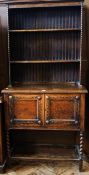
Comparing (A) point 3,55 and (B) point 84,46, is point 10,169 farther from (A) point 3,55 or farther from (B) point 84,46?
(B) point 84,46

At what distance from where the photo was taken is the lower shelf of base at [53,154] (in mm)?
2680

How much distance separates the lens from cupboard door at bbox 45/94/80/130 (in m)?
2.47

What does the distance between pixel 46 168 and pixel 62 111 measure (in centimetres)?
74

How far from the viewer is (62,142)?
10.0 feet

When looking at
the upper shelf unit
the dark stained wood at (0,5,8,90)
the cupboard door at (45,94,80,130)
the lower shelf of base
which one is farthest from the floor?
the upper shelf unit

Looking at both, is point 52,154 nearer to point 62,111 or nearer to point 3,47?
point 62,111

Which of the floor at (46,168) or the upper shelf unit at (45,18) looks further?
the upper shelf unit at (45,18)

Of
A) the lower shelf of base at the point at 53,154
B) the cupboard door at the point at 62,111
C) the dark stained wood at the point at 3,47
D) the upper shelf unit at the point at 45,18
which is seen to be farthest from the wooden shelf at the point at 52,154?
the upper shelf unit at the point at 45,18

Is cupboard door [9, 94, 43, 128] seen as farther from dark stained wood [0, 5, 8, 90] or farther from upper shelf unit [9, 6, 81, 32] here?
upper shelf unit [9, 6, 81, 32]

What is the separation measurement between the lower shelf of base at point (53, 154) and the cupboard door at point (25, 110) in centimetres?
44

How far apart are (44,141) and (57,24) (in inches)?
60.8

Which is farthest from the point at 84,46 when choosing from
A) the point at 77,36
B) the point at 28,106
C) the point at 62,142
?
the point at 62,142

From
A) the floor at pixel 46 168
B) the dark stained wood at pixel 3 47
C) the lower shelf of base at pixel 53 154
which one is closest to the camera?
the floor at pixel 46 168

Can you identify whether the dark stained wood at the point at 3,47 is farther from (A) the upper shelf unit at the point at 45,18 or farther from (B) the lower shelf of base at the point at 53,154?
(B) the lower shelf of base at the point at 53,154
